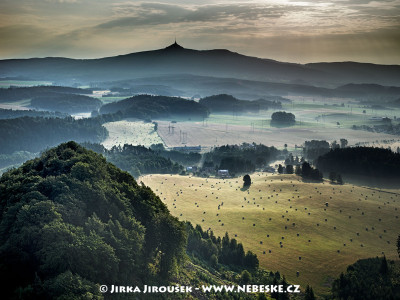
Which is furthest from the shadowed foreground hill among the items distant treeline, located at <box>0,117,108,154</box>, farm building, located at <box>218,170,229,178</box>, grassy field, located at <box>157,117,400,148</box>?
distant treeline, located at <box>0,117,108,154</box>

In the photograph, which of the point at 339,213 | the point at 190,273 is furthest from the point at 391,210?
the point at 190,273

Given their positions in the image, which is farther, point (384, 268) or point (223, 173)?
point (223, 173)

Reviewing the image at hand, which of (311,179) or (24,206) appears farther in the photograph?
(311,179)

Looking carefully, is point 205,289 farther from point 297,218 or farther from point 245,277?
point 297,218

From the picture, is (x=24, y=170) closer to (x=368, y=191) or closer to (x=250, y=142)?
(x=368, y=191)

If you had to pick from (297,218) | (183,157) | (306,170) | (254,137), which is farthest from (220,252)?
(254,137)

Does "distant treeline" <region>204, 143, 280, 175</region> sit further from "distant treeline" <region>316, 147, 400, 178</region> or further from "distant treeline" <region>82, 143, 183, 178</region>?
"distant treeline" <region>316, 147, 400, 178</region>
